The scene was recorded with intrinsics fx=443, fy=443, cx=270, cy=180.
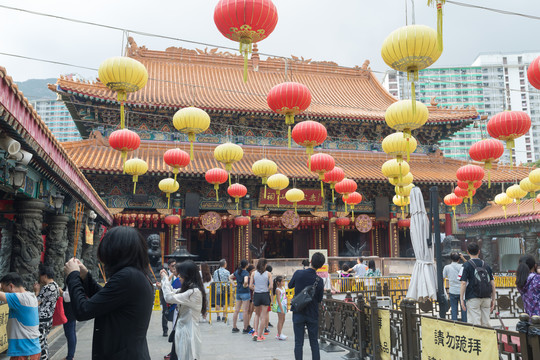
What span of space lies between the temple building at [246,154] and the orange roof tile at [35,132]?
7719 mm

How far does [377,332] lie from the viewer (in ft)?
19.9

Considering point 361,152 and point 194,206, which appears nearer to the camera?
point 194,206

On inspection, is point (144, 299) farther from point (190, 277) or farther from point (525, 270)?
point (525, 270)

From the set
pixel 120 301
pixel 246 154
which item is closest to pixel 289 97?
pixel 120 301

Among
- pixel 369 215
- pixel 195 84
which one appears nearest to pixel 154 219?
pixel 195 84

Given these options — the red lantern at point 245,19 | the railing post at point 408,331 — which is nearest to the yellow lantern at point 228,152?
the red lantern at point 245,19

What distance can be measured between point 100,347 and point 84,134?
20.8 m

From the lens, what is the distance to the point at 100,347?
8.23 feet

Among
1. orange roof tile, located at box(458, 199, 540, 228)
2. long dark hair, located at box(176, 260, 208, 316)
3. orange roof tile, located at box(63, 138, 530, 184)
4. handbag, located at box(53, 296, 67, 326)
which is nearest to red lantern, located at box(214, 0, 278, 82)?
long dark hair, located at box(176, 260, 208, 316)

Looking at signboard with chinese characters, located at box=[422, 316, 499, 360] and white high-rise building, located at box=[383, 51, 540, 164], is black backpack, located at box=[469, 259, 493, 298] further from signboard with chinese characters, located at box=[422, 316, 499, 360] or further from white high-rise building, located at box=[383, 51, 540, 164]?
white high-rise building, located at box=[383, 51, 540, 164]

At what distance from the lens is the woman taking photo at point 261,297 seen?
844 cm

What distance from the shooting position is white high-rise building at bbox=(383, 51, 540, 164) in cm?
9162

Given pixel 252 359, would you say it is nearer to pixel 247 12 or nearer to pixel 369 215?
pixel 247 12

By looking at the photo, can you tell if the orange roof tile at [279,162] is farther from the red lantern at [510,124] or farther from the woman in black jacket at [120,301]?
the woman in black jacket at [120,301]
